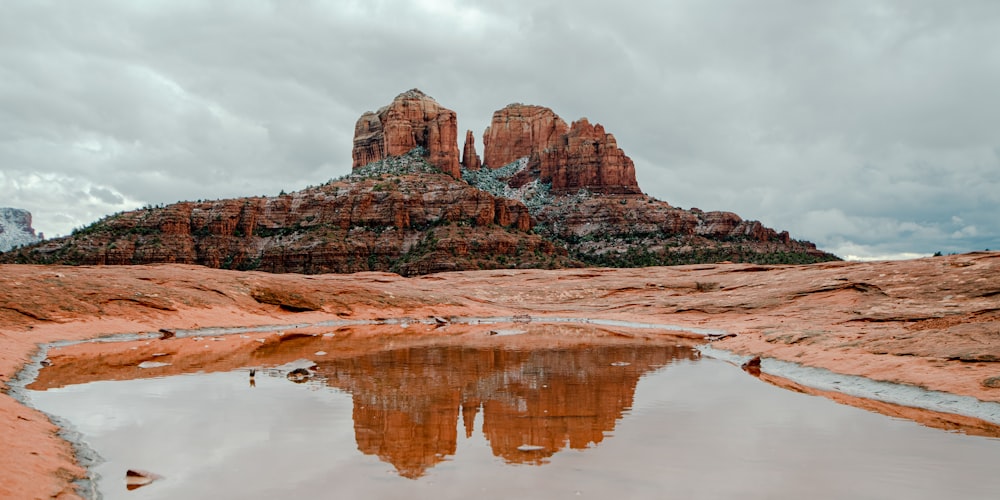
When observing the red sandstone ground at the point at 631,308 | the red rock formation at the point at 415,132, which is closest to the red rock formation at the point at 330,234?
the red rock formation at the point at 415,132

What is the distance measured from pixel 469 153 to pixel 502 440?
18417 cm

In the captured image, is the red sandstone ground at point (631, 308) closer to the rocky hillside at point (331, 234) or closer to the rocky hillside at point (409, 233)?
the rocky hillside at point (331, 234)

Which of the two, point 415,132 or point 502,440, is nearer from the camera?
point 502,440

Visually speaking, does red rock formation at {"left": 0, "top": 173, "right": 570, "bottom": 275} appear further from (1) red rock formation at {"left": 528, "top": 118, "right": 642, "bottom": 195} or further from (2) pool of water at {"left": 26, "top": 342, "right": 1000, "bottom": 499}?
(2) pool of water at {"left": 26, "top": 342, "right": 1000, "bottom": 499}

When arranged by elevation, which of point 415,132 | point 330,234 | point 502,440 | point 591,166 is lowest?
point 502,440

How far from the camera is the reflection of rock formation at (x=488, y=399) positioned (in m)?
8.65

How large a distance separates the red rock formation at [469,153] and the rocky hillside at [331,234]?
60334mm

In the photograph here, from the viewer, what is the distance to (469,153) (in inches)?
7466

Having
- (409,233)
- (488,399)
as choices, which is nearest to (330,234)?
(409,233)

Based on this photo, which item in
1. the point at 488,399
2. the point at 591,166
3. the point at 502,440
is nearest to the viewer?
the point at 502,440

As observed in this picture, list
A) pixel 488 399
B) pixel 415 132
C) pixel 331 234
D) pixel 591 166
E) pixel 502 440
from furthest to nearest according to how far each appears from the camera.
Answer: pixel 591 166, pixel 415 132, pixel 331 234, pixel 488 399, pixel 502 440

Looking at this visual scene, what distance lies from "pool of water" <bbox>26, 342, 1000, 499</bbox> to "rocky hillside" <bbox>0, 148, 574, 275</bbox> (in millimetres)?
86253

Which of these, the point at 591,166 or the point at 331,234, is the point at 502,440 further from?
the point at 591,166

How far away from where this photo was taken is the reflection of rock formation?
28.4 ft
